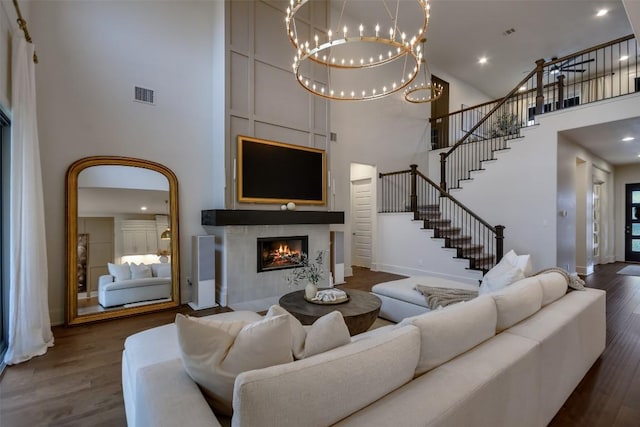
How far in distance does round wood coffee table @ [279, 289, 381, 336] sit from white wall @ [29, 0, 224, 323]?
246 cm

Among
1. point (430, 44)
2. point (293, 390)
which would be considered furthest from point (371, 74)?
point (293, 390)

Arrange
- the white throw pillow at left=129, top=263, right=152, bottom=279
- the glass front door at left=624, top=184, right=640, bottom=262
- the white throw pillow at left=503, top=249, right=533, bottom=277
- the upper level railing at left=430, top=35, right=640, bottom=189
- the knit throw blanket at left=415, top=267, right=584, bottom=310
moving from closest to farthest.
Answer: the white throw pillow at left=503, top=249, right=533, bottom=277
the knit throw blanket at left=415, top=267, right=584, bottom=310
the white throw pillow at left=129, top=263, right=152, bottom=279
the upper level railing at left=430, top=35, right=640, bottom=189
the glass front door at left=624, top=184, right=640, bottom=262

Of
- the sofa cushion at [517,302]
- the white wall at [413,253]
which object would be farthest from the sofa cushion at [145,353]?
the white wall at [413,253]

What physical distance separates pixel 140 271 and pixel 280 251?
2105 mm

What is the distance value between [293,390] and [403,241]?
618 cm

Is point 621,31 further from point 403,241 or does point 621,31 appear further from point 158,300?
point 158,300

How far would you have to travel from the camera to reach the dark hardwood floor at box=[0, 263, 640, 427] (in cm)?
206

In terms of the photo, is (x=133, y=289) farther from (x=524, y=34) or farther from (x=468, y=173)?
(x=524, y=34)

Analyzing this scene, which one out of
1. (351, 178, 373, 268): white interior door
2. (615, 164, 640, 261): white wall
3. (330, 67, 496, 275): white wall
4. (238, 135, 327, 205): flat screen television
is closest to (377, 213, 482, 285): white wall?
(351, 178, 373, 268): white interior door

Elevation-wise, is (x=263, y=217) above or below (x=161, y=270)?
above

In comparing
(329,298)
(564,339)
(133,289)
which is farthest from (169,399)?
(133,289)

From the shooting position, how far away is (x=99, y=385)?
244 centimetres

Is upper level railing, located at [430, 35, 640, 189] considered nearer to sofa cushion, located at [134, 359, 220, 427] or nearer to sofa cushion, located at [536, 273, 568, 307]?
sofa cushion, located at [536, 273, 568, 307]

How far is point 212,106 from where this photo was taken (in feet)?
16.2
